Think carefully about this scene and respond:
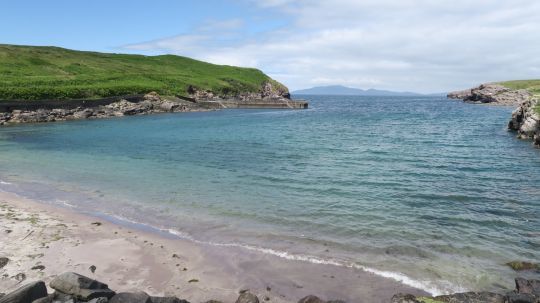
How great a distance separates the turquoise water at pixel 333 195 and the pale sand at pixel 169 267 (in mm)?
1035

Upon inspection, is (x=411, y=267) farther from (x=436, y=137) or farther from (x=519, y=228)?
(x=436, y=137)

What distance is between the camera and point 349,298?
12336 millimetres

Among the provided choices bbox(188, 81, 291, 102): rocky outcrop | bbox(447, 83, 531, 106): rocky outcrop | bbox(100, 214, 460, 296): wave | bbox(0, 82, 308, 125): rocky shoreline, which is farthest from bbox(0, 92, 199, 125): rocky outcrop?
bbox(447, 83, 531, 106): rocky outcrop

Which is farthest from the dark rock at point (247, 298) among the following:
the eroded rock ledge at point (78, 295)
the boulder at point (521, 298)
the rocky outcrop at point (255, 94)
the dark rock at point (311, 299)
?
the rocky outcrop at point (255, 94)

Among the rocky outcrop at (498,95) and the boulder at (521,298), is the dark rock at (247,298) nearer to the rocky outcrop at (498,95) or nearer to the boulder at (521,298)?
the boulder at (521,298)

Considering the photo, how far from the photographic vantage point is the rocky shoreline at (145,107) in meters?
78.7

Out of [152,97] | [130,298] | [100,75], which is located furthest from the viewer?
[100,75]

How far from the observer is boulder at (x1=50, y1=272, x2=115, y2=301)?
36.0 ft

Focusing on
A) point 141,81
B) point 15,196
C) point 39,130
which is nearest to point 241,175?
point 15,196

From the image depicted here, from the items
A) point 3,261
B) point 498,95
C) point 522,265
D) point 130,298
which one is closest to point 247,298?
point 130,298

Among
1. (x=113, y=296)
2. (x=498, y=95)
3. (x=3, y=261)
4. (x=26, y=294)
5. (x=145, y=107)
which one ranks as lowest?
(x=3, y=261)

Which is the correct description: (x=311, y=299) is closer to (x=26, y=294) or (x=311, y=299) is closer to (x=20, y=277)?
(x=26, y=294)

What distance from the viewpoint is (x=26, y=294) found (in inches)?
413

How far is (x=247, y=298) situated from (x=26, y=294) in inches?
221
